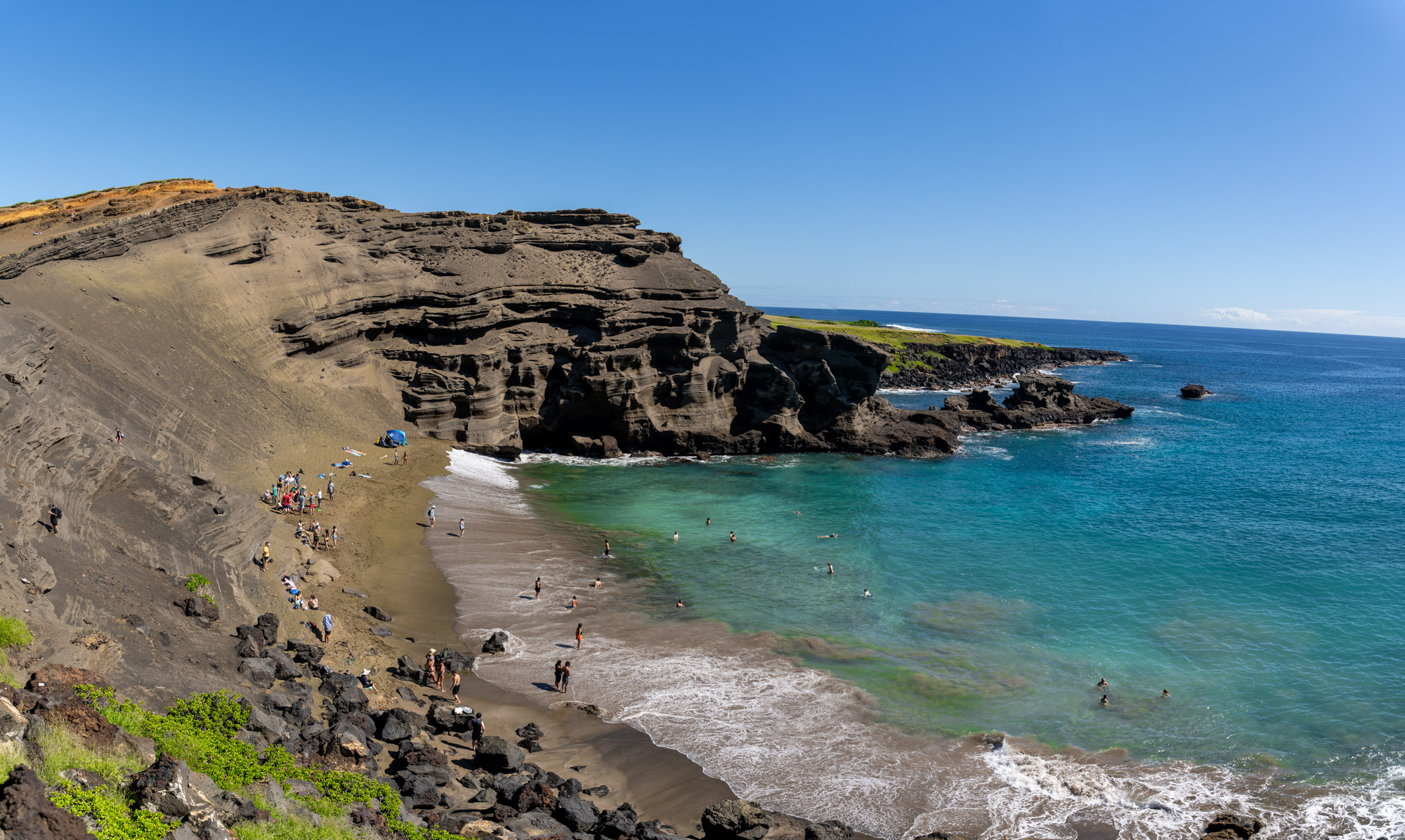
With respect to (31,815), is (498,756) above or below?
below

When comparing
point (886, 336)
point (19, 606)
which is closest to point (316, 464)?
point (19, 606)

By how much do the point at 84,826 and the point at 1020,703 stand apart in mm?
23960

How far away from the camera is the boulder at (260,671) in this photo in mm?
18562

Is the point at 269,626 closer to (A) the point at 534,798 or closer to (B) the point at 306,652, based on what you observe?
(B) the point at 306,652

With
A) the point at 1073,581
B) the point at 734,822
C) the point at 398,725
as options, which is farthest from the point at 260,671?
the point at 1073,581

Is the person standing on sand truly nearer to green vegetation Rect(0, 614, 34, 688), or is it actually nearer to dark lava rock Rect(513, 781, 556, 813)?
dark lava rock Rect(513, 781, 556, 813)

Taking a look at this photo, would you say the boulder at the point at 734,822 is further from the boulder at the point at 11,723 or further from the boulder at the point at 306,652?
the boulder at the point at 11,723

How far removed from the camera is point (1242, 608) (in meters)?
32.2

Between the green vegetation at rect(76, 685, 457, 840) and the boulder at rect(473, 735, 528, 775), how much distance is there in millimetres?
3327

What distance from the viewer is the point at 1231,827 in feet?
59.4

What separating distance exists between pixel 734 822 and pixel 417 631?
14.6 m

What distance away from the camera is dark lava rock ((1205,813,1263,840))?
17891mm

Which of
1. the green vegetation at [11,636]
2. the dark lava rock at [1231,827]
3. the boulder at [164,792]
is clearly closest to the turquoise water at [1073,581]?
the dark lava rock at [1231,827]

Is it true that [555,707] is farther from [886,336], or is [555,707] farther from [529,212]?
[886,336]
